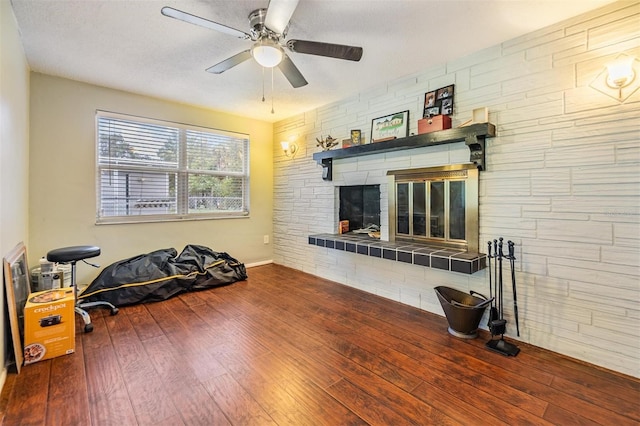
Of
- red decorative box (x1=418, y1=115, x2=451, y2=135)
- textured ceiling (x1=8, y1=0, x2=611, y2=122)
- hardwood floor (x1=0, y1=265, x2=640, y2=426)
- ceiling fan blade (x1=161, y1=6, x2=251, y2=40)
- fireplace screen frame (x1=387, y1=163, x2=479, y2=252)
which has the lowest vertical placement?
hardwood floor (x1=0, y1=265, x2=640, y2=426)

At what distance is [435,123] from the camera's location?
8.59ft

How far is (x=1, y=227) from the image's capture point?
1.80 m

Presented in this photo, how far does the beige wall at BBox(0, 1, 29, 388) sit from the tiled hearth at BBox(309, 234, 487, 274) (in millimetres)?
2640

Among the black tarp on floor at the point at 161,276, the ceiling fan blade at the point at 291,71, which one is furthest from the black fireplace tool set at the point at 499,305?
the black tarp on floor at the point at 161,276

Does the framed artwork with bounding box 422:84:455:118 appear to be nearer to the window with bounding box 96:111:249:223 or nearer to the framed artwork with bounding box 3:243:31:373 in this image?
the window with bounding box 96:111:249:223

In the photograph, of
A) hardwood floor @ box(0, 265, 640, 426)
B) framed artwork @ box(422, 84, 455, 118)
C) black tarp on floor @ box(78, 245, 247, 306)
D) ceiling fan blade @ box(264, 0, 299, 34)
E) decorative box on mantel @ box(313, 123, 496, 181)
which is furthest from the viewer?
black tarp on floor @ box(78, 245, 247, 306)

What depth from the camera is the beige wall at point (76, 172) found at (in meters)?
2.99

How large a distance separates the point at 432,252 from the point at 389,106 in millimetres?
1661

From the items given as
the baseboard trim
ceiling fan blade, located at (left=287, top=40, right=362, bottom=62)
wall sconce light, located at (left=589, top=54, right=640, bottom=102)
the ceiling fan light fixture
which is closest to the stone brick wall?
wall sconce light, located at (left=589, top=54, right=640, bottom=102)

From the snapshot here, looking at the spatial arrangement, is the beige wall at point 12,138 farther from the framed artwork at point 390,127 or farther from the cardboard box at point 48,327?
A: the framed artwork at point 390,127

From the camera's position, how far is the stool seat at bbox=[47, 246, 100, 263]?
2.39 m

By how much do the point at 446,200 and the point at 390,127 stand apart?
1.00 metres

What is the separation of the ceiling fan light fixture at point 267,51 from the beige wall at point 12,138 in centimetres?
150

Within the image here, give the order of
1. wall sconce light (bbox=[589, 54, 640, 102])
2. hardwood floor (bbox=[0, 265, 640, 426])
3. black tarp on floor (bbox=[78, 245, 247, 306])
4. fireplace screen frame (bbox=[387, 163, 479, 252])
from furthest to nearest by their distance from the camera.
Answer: black tarp on floor (bbox=[78, 245, 247, 306])
fireplace screen frame (bbox=[387, 163, 479, 252])
wall sconce light (bbox=[589, 54, 640, 102])
hardwood floor (bbox=[0, 265, 640, 426])
